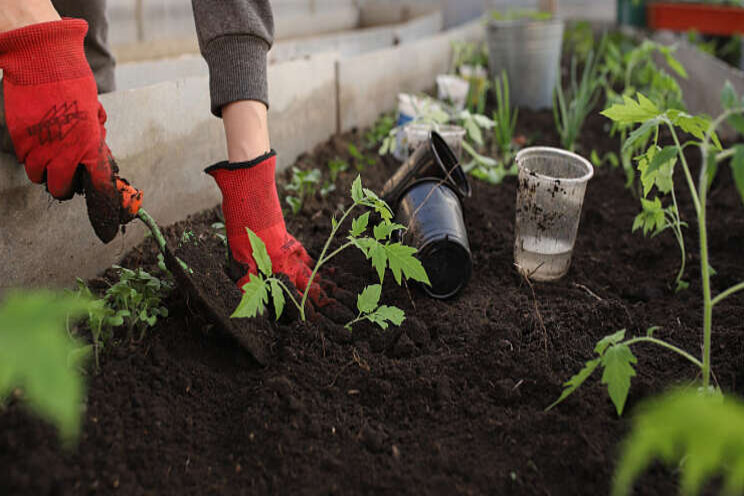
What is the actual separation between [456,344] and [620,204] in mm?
1414

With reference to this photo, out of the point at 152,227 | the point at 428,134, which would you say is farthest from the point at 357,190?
the point at 428,134

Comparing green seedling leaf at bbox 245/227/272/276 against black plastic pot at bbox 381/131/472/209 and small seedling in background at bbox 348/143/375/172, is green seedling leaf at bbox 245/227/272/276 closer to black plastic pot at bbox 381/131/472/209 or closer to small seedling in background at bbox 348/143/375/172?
black plastic pot at bbox 381/131/472/209

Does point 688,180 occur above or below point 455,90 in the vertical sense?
above

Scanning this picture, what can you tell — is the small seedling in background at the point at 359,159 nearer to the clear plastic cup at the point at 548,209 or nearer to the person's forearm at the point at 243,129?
the clear plastic cup at the point at 548,209

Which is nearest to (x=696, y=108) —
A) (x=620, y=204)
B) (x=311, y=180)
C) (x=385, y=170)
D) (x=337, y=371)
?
(x=620, y=204)

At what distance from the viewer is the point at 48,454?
1.03 meters

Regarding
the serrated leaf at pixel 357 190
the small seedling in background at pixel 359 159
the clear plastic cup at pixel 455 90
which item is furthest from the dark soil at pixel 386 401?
the clear plastic cup at pixel 455 90

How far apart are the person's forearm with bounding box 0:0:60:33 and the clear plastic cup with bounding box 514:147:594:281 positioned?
1.35m

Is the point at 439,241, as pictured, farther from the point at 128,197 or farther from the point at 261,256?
the point at 128,197

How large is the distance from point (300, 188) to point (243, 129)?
2.61 ft

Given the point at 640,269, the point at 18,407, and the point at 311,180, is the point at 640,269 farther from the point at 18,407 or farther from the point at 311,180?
the point at 18,407

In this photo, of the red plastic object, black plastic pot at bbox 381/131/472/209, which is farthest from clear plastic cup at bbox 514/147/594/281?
the red plastic object

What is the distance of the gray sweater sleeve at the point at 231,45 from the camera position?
159cm

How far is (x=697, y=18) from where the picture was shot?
5336 millimetres
